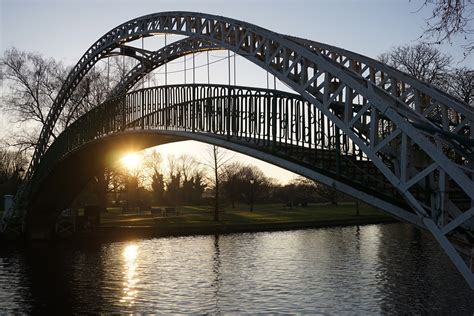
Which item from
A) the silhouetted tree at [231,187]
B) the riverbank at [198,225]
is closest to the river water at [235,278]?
the riverbank at [198,225]

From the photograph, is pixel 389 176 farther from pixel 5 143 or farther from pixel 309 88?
pixel 5 143

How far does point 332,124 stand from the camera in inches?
647

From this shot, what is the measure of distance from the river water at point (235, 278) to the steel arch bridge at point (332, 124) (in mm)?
3757

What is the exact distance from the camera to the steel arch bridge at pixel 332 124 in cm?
1166

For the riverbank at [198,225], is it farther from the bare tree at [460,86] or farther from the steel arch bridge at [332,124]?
the bare tree at [460,86]

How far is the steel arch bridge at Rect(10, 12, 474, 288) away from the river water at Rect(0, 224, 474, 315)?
148 inches

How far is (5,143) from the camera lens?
142 ft

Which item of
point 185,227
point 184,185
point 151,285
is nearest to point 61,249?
point 185,227

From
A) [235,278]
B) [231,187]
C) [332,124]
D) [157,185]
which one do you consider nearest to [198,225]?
[235,278]

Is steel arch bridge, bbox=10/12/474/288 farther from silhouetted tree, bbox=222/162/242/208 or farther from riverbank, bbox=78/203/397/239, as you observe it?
silhouetted tree, bbox=222/162/242/208

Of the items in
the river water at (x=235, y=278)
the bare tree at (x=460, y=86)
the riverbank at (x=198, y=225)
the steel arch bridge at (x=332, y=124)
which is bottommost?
the river water at (x=235, y=278)

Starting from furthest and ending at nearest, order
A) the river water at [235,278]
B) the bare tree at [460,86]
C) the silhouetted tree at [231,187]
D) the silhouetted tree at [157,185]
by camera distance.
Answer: the silhouetted tree at [157,185]
the silhouetted tree at [231,187]
the bare tree at [460,86]
the river water at [235,278]

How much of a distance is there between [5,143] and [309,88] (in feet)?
112

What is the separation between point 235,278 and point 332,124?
25.5 ft
